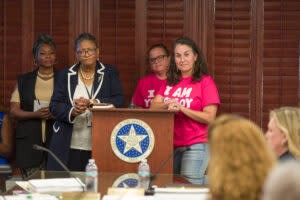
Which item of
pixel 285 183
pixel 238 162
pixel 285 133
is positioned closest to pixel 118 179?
pixel 285 133

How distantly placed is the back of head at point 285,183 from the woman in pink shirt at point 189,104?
2.17 metres

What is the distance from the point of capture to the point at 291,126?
2.06 m

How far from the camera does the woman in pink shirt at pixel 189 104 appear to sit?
318cm

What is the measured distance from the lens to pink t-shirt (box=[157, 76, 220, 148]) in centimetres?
326

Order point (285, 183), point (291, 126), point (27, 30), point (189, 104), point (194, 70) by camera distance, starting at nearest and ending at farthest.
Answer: point (285, 183)
point (291, 126)
point (189, 104)
point (194, 70)
point (27, 30)

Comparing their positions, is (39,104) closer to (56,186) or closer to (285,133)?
(56,186)

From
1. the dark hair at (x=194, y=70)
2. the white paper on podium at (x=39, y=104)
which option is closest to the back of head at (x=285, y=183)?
the dark hair at (x=194, y=70)

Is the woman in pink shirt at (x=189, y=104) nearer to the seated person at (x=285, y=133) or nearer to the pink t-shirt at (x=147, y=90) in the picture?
the pink t-shirt at (x=147, y=90)

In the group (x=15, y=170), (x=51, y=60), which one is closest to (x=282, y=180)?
(x=51, y=60)

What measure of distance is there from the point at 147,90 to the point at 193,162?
3.69 feet

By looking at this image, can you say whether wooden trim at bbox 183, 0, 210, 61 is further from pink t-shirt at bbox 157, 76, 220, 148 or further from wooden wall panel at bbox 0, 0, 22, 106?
wooden wall panel at bbox 0, 0, 22, 106

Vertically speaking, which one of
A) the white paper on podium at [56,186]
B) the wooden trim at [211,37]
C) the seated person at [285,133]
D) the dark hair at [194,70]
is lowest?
the white paper on podium at [56,186]

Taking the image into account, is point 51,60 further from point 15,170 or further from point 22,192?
point 22,192

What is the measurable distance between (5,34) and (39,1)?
506mm
